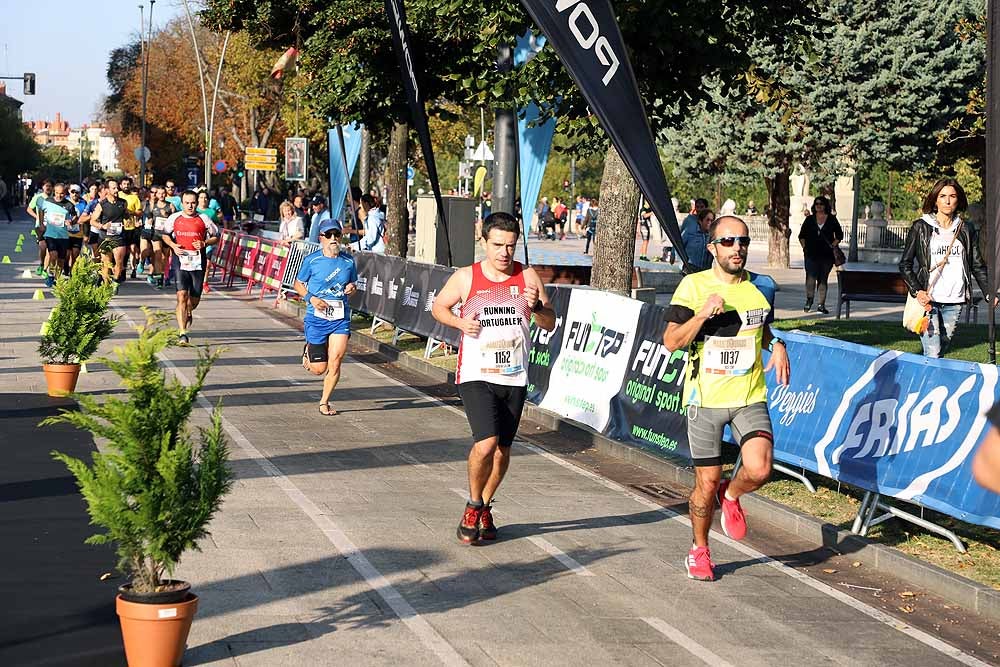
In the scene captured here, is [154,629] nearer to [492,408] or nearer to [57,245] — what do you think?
[492,408]

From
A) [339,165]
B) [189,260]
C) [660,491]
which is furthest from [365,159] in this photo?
[660,491]

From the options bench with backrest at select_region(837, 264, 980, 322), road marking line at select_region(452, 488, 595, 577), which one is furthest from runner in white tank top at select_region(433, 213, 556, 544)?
bench with backrest at select_region(837, 264, 980, 322)

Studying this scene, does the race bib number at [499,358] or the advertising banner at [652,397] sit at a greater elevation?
the race bib number at [499,358]

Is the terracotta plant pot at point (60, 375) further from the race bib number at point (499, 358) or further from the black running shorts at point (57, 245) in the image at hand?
the black running shorts at point (57, 245)

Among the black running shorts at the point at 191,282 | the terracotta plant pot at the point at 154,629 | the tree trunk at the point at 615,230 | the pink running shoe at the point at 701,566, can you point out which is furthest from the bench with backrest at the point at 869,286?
the terracotta plant pot at the point at 154,629

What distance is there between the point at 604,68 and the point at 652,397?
2.88 meters

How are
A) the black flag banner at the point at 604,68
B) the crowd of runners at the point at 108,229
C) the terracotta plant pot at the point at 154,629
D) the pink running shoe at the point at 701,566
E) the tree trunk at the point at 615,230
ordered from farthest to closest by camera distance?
the crowd of runners at the point at 108,229, the tree trunk at the point at 615,230, the black flag banner at the point at 604,68, the pink running shoe at the point at 701,566, the terracotta plant pot at the point at 154,629

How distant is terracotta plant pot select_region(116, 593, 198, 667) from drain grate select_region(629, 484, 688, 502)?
5.67 metres

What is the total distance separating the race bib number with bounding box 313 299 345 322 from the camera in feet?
45.7

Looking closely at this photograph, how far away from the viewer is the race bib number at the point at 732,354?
26.4 feet

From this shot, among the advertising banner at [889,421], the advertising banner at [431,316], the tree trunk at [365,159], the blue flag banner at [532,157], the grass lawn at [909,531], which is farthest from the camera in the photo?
the tree trunk at [365,159]

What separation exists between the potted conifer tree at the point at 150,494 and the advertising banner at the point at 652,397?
Answer: 6361mm

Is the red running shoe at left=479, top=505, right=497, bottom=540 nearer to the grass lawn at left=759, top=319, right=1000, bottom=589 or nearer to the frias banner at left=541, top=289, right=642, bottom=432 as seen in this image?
the grass lawn at left=759, top=319, right=1000, bottom=589

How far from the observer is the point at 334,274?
13922 millimetres
